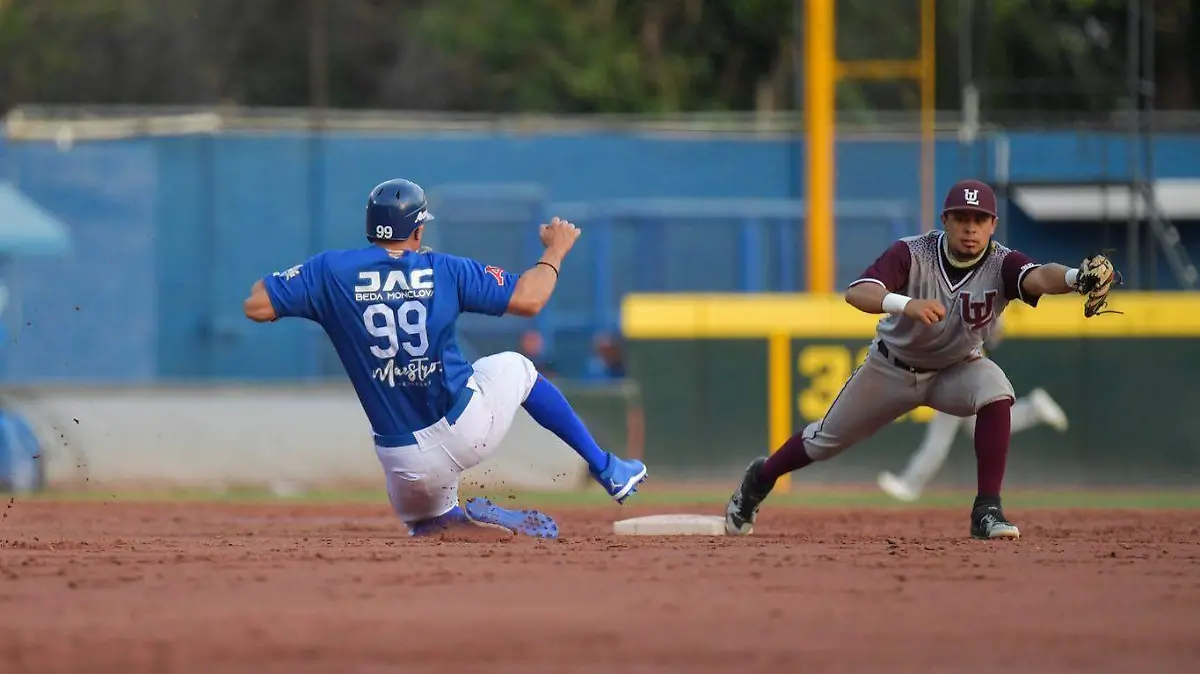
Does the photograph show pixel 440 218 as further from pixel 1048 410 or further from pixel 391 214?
pixel 391 214

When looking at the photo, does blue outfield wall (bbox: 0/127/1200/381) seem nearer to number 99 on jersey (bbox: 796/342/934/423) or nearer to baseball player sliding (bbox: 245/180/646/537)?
number 99 on jersey (bbox: 796/342/934/423)

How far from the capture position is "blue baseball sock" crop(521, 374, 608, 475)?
→ 8344 mm

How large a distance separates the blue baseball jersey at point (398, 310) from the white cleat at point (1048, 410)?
8.89 meters

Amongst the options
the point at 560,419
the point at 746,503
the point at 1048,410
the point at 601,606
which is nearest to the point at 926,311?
the point at 560,419

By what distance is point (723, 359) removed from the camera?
1659 cm

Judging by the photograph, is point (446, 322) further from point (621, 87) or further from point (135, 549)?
point (621, 87)

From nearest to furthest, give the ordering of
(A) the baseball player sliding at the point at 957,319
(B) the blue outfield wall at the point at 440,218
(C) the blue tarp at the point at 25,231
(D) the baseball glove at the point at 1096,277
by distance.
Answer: (D) the baseball glove at the point at 1096,277
(A) the baseball player sliding at the point at 957,319
(C) the blue tarp at the point at 25,231
(B) the blue outfield wall at the point at 440,218

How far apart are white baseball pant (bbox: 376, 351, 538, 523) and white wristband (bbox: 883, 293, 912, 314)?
1.63m

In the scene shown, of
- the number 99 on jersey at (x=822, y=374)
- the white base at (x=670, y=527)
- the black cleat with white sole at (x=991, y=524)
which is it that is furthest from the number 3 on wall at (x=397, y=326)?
the number 99 on jersey at (x=822, y=374)

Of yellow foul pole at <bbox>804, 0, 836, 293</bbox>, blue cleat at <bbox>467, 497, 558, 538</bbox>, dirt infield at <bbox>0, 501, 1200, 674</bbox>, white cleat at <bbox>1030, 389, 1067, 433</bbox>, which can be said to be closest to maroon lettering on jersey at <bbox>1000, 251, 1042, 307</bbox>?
dirt infield at <bbox>0, 501, 1200, 674</bbox>

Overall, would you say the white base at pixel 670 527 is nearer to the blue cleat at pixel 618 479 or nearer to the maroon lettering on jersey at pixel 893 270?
the blue cleat at pixel 618 479

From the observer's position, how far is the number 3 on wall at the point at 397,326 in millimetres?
8031

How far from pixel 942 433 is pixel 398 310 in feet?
25.5

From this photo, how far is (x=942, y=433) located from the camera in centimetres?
1484
